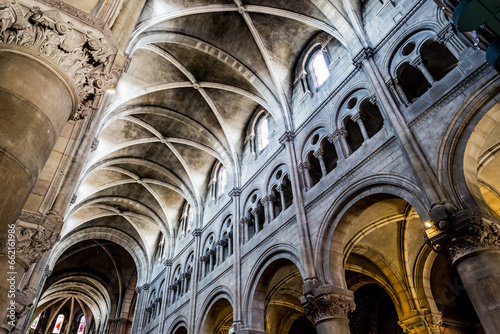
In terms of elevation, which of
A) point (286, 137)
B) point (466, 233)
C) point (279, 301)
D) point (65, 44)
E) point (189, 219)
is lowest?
point (466, 233)

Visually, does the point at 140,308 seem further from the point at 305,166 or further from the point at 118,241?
the point at 305,166

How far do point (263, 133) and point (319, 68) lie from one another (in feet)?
13.0

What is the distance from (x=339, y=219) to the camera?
9094 mm

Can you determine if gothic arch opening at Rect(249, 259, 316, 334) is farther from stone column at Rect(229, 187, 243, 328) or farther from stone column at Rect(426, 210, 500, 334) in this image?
stone column at Rect(426, 210, 500, 334)

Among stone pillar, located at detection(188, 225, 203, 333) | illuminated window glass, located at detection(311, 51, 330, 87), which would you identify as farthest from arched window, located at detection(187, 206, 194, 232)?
illuminated window glass, located at detection(311, 51, 330, 87)

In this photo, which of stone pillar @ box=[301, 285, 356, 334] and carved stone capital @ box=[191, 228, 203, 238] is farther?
carved stone capital @ box=[191, 228, 203, 238]

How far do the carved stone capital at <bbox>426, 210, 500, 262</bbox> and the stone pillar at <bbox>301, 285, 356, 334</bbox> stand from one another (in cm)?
295

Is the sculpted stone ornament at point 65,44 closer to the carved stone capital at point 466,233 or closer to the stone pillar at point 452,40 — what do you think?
the carved stone capital at point 466,233

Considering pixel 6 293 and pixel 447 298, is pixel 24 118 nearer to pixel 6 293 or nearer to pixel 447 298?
pixel 6 293

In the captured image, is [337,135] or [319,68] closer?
[337,135]

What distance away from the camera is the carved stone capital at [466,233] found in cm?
562

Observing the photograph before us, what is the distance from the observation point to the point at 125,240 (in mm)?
25453

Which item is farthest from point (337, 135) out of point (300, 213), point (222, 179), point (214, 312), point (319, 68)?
point (222, 179)

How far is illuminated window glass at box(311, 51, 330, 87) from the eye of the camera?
12.5 meters
